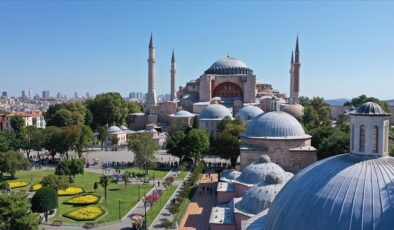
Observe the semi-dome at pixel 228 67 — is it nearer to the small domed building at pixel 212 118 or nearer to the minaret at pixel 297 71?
the minaret at pixel 297 71

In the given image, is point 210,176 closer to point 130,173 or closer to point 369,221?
point 130,173

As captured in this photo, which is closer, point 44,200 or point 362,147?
point 362,147

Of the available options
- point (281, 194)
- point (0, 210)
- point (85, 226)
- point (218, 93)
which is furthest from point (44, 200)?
point (218, 93)

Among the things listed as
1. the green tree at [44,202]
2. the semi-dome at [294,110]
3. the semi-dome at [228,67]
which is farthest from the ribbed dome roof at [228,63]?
the green tree at [44,202]

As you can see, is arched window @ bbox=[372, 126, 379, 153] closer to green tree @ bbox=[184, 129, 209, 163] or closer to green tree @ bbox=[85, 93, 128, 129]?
green tree @ bbox=[184, 129, 209, 163]

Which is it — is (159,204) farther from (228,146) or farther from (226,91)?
(226,91)
